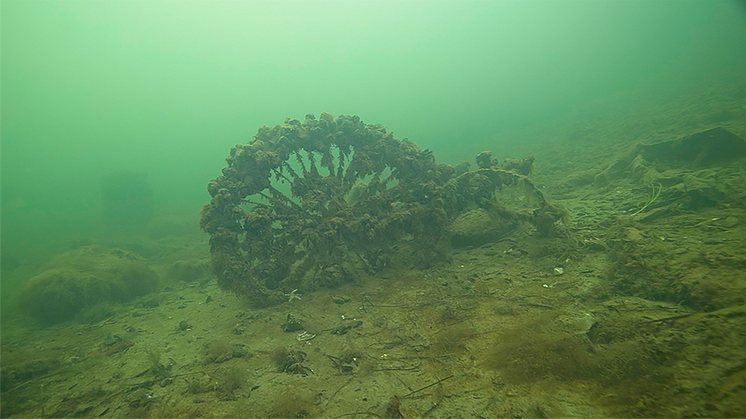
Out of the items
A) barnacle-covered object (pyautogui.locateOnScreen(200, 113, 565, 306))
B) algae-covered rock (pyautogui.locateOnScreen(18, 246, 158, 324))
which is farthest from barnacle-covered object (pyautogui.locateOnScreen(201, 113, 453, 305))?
algae-covered rock (pyautogui.locateOnScreen(18, 246, 158, 324))

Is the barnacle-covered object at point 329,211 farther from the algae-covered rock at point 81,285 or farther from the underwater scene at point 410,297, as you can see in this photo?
the algae-covered rock at point 81,285

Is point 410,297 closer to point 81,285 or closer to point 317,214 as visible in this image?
point 317,214

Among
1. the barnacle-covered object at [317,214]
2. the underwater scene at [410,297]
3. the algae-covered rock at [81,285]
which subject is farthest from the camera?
the algae-covered rock at [81,285]

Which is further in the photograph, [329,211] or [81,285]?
[81,285]

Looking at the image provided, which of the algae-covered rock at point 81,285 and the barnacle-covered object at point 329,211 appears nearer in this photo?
the barnacle-covered object at point 329,211

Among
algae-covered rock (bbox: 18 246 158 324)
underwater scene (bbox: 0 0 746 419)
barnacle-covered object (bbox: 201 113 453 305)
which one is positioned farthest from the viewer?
algae-covered rock (bbox: 18 246 158 324)

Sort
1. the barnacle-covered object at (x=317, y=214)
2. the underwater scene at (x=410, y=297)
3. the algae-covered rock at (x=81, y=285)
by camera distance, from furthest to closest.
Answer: the algae-covered rock at (x=81, y=285) < the barnacle-covered object at (x=317, y=214) < the underwater scene at (x=410, y=297)

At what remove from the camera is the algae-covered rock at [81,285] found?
11.0m

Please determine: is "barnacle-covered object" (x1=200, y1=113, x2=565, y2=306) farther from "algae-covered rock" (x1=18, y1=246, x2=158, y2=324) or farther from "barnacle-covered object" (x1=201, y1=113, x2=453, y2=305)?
"algae-covered rock" (x1=18, y1=246, x2=158, y2=324)

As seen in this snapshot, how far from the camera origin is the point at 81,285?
1155 cm

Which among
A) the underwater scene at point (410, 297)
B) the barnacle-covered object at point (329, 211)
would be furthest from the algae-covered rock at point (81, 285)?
the barnacle-covered object at point (329, 211)

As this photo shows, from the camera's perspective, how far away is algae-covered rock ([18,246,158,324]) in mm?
10977

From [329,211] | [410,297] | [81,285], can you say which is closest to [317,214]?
[329,211]

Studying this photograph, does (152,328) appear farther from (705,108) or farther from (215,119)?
(215,119)
